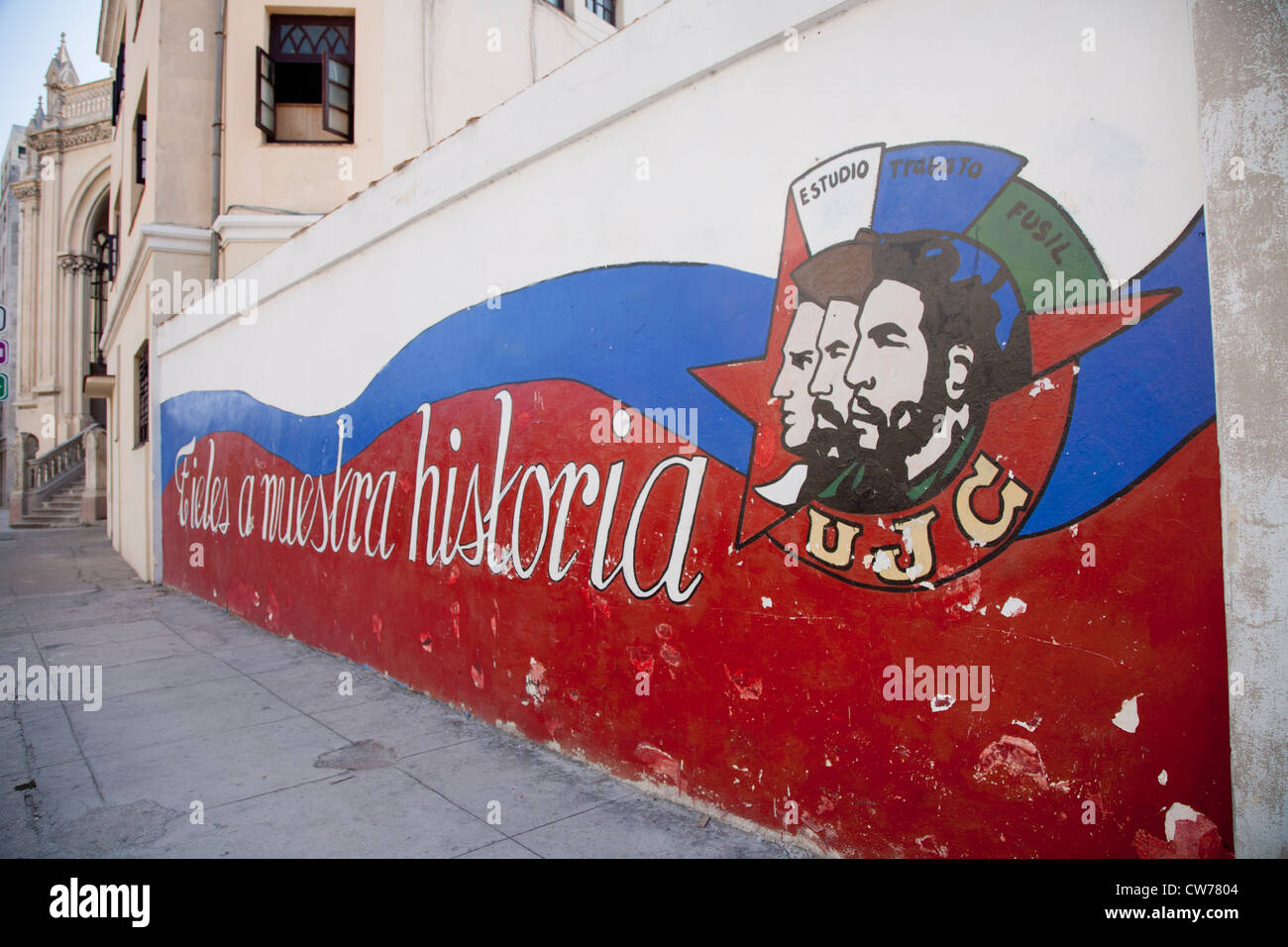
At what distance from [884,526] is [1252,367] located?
46.1 inches

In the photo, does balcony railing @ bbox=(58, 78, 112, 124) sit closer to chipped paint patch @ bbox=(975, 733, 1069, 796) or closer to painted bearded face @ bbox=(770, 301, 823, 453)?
painted bearded face @ bbox=(770, 301, 823, 453)

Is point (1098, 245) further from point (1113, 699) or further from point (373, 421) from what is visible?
point (373, 421)

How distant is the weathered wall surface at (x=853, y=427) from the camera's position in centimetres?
234

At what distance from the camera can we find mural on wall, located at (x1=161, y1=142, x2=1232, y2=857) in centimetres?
232

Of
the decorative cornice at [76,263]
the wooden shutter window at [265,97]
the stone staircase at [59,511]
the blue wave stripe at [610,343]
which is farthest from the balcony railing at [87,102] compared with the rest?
the blue wave stripe at [610,343]

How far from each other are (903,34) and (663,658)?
8.84ft

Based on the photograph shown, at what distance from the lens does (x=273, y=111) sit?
39.3ft

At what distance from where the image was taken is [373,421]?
6.27 metres

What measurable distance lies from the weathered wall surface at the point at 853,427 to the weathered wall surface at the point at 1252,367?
0.07 metres

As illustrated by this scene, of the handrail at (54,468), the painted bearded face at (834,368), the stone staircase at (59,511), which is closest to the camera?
the painted bearded face at (834,368)

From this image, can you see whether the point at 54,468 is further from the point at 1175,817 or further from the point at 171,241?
the point at 1175,817

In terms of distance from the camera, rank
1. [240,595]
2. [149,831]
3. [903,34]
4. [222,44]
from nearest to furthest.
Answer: [903,34]
[149,831]
[240,595]
[222,44]

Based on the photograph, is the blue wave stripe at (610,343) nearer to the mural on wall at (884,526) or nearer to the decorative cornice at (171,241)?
the mural on wall at (884,526)

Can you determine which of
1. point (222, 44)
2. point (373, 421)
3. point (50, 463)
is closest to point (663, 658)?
point (373, 421)
